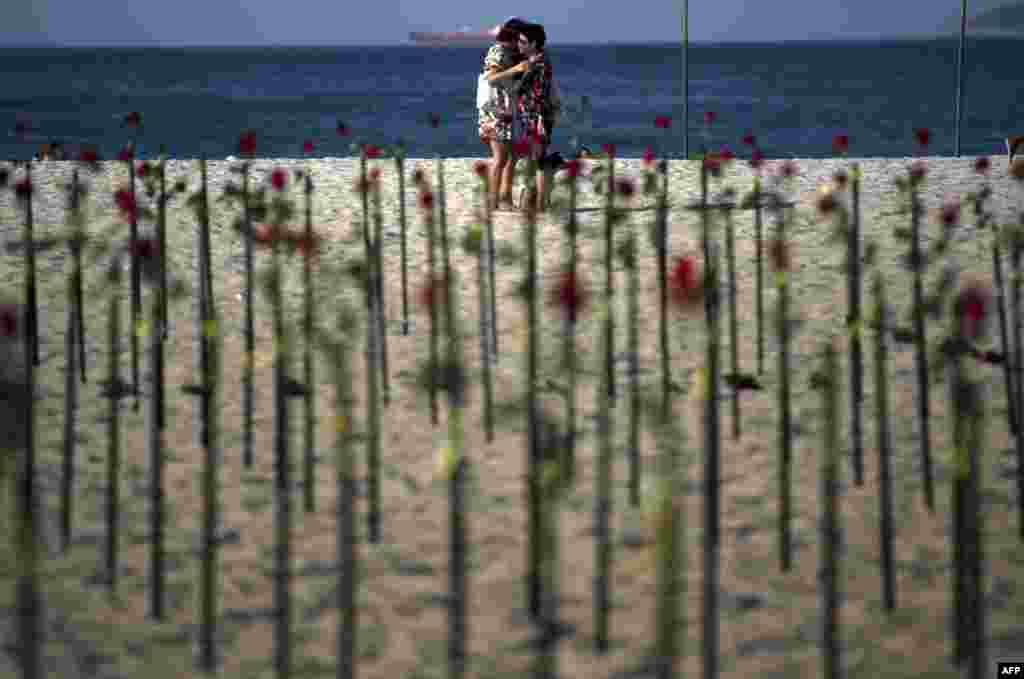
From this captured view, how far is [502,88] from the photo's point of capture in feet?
35.2

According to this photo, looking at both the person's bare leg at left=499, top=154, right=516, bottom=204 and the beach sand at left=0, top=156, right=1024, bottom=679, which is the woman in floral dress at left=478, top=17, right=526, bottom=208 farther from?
the beach sand at left=0, top=156, right=1024, bottom=679

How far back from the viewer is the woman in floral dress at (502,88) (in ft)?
34.8

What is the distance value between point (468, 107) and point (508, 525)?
6209 cm

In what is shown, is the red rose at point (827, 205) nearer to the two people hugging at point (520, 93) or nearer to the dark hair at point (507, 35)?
the two people hugging at point (520, 93)

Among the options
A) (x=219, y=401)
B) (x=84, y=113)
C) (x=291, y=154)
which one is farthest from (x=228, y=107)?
(x=219, y=401)

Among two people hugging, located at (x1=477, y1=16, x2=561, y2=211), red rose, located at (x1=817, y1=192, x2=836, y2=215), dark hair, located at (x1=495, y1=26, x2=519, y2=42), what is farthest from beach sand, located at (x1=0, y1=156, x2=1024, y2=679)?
dark hair, located at (x1=495, y1=26, x2=519, y2=42)

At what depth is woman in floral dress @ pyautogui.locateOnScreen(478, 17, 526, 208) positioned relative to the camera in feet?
A: 34.8

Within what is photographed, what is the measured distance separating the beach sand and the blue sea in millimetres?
14987

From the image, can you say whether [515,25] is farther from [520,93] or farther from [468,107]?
[468,107]

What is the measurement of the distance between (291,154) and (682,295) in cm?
3731

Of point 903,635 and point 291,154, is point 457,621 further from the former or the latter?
point 291,154

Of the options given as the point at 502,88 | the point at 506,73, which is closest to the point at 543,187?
the point at 502,88

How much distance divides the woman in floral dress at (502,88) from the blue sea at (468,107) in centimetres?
1061

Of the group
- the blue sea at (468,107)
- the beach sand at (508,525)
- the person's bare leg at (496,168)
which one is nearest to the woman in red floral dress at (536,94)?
the person's bare leg at (496,168)
